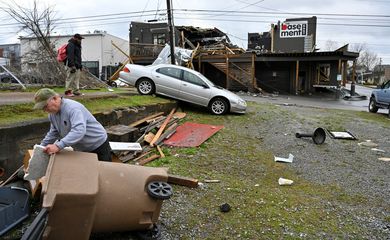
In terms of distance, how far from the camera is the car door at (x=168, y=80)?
13289mm

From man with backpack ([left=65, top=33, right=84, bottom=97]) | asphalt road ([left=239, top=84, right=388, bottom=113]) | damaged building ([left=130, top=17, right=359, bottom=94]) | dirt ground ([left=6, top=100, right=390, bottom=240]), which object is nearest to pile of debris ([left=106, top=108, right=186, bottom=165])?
dirt ground ([left=6, top=100, right=390, bottom=240])

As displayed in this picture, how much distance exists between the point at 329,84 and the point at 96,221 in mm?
27170

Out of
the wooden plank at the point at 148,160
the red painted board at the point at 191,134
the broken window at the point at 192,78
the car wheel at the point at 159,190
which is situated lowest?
the wooden plank at the point at 148,160

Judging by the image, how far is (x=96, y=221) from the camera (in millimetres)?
3693

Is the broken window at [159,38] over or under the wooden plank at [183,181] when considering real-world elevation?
over

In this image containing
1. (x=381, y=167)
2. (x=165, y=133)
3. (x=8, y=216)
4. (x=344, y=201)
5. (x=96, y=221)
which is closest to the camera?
(x=96, y=221)

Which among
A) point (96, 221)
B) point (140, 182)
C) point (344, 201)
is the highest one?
point (140, 182)

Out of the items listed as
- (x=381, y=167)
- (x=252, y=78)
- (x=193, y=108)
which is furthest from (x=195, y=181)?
(x=252, y=78)

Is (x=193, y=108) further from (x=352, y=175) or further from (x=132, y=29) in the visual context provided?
(x=132, y=29)

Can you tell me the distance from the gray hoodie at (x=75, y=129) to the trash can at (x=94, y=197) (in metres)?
0.22

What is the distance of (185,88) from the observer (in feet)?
43.2

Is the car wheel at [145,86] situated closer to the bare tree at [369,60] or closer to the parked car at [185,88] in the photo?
the parked car at [185,88]

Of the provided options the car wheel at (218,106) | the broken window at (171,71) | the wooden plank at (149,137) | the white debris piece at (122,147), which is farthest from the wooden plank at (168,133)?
the broken window at (171,71)

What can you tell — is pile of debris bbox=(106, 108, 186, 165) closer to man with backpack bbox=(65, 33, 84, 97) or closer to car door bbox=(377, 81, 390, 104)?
man with backpack bbox=(65, 33, 84, 97)
